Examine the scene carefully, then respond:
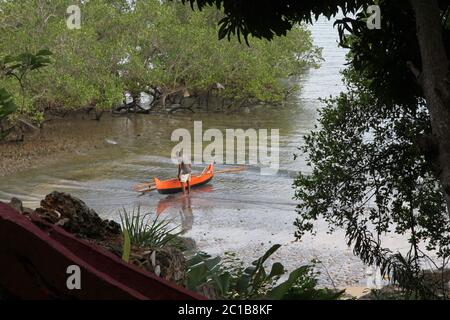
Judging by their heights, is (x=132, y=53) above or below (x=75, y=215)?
above

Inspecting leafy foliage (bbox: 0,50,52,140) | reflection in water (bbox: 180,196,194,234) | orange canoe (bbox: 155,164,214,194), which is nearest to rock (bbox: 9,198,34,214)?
leafy foliage (bbox: 0,50,52,140)

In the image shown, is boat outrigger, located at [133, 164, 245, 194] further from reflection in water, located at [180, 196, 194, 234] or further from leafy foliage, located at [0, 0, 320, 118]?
leafy foliage, located at [0, 0, 320, 118]

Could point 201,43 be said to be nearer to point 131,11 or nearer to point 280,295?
point 131,11

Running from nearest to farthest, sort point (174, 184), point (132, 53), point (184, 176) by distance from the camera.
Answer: point (184, 176)
point (174, 184)
point (132, 53)

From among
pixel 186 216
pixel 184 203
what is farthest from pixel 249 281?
pixel 184 203

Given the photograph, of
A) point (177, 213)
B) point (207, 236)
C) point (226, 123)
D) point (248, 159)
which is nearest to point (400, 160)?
point (207, 236)

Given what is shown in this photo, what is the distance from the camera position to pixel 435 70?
222 inches

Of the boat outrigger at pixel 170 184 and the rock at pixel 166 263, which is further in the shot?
the boat outrigger at pixel 170 184

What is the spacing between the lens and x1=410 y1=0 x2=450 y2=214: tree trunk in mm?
5605

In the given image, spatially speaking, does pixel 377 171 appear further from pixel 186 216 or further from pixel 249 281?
pixel 186 216

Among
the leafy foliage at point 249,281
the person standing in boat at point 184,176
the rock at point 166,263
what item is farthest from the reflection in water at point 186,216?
the rock at point 166,263

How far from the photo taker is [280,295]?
3.86m

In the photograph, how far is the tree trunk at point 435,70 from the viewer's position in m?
5.61

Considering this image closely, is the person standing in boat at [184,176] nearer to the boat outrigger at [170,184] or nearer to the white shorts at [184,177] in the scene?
the white shorts at [184,177]
